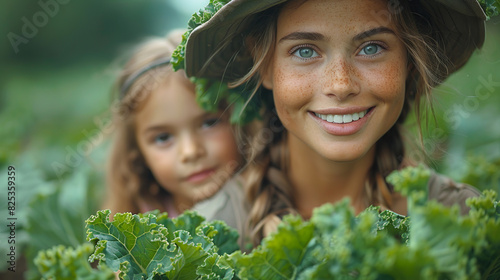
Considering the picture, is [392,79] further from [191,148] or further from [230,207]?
[191,148]

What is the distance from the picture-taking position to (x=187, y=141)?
2.42m

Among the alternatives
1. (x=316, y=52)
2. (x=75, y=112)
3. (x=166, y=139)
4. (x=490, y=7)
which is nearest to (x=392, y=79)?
(x=316, y=52)

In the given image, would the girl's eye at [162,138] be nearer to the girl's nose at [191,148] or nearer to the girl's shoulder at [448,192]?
the girl's nose at [191,148]

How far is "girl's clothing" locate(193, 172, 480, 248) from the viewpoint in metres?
1.97

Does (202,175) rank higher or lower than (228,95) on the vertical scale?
lower

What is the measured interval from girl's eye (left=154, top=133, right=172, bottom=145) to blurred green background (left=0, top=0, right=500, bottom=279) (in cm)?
59

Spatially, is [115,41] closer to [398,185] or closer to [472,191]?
[472,191]

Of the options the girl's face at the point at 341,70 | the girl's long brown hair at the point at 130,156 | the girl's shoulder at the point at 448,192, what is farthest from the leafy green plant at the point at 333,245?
the girl's long brown hair at the point at 130,156

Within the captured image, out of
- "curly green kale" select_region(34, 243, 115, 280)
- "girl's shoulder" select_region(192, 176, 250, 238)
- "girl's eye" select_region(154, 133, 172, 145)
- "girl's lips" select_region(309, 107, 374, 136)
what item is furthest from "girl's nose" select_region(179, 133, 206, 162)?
"curly green kale" select_region(34, 243, 115, 280)

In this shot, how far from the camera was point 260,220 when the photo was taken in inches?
78.9

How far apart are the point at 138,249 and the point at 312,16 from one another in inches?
33.0

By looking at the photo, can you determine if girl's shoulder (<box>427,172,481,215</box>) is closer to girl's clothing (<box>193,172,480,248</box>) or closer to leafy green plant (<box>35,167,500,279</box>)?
girl's clothing (<box>193,172,480,248</box>)

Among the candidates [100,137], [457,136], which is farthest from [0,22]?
[457,136]

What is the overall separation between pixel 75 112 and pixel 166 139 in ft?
14.3
